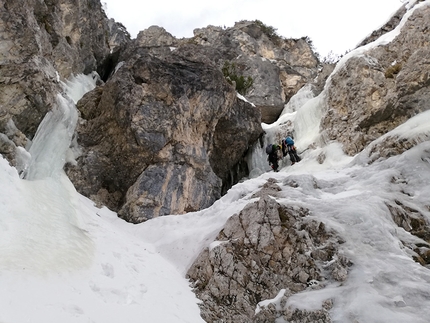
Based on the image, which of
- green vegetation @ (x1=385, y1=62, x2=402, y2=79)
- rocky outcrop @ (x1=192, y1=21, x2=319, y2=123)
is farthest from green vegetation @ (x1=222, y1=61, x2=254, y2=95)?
green vegetation @ (x1=385, y1=62, x2=402, y2=79)

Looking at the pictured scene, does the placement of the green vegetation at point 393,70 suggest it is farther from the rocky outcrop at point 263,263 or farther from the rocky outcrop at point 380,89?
the rocky outcrop at point 263,263

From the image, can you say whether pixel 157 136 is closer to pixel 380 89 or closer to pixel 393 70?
pixel 380 89

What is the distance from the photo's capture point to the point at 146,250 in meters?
8.46

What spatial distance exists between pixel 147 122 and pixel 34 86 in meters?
4.05

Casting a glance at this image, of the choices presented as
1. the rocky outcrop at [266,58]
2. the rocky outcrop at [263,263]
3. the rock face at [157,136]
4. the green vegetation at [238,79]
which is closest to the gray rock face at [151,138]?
the rock face at [157,136]

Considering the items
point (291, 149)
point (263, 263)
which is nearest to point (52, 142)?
point (263, 263)

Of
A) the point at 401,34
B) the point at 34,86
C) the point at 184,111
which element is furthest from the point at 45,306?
the point at 401,34

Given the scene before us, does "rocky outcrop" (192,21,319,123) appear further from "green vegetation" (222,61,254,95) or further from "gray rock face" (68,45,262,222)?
Answer: "gray rock face" (68,45,262,222)

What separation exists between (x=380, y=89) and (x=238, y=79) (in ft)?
44.3

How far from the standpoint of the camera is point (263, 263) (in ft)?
23.2

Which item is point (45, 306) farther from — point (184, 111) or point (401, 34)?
point (401, 34)

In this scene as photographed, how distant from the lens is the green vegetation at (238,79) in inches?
1005

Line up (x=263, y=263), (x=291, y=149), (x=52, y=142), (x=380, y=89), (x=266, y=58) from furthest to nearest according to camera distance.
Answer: (x=266, y=58)
(x=291, y=149)
(x=380, y=89)
(x=52, y=142)
(x=263, y=263)

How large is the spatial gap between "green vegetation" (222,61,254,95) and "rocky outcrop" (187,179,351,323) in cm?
1838
